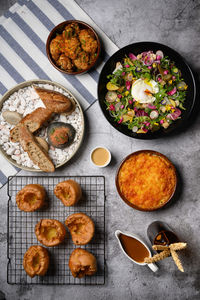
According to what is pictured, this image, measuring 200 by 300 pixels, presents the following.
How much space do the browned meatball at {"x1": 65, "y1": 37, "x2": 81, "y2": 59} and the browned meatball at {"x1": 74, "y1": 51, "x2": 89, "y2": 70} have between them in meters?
0.05

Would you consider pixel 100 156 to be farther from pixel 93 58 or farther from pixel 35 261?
pixel 35 261

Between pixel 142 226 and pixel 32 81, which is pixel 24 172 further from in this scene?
pixel 142 226

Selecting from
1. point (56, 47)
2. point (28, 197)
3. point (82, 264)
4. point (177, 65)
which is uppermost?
point (56, 47)

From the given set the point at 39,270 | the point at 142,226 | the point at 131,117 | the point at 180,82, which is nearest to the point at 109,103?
the point at 131,117

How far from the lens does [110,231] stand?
3.84m

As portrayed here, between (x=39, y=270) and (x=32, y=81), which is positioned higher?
(x=32, y=81)

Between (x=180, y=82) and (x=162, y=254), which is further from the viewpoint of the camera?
(x=180, y=82)

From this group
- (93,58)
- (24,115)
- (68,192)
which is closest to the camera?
(68,192)

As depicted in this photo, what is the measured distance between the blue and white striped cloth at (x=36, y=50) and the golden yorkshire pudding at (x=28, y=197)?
396mm

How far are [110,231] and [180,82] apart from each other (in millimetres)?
2087

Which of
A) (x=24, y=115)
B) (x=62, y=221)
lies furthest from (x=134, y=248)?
(x=24, y=115)

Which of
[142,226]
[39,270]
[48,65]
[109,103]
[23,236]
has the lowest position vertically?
[142,226]

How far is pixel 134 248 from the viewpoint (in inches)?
143

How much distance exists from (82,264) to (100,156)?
1312 mm
